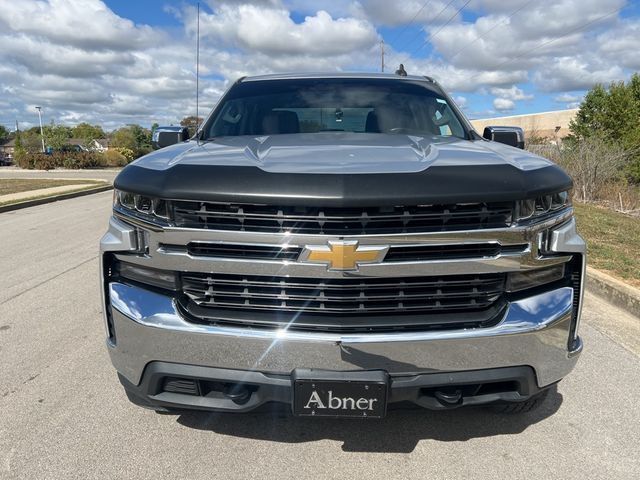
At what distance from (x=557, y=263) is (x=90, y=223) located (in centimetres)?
940

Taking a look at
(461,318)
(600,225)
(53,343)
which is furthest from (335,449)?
(600,225)

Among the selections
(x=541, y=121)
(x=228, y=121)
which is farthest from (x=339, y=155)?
(x=541, y=121)

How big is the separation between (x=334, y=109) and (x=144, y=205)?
1.92 m

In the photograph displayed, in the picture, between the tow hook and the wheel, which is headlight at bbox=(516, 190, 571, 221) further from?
the wheel

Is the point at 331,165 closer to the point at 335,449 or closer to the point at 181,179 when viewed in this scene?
the point at 181,179

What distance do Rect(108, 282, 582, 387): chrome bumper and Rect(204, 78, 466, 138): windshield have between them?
162 cm

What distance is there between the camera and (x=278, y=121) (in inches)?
142

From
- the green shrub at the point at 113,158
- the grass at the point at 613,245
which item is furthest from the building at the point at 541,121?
the grass at the point at 613,245

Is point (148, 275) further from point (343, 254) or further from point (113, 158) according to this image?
point (113, 158)

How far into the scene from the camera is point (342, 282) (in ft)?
6.79

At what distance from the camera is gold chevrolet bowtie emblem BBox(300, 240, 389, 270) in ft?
6.56

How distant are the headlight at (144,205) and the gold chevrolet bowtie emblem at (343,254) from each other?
0.62 meters

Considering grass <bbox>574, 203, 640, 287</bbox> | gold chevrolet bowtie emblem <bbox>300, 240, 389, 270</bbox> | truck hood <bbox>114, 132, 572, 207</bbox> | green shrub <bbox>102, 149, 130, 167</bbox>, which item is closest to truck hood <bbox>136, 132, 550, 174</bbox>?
truck hood <bbox>114, 132, 572, 207</bbox>

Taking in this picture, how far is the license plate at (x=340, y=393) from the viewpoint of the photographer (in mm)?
2061
